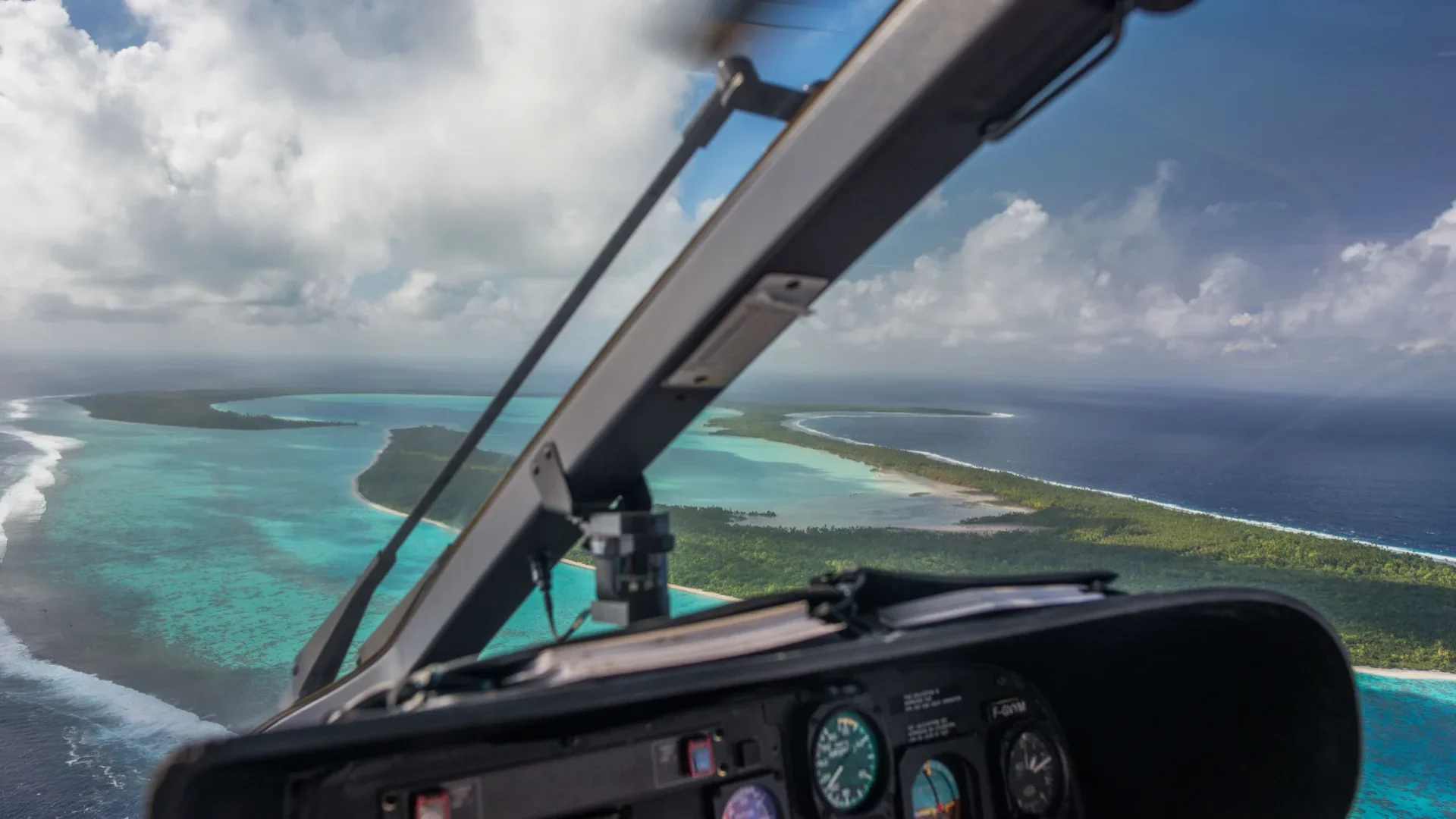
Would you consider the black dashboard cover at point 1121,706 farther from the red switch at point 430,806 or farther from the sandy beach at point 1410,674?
the sandy beach at point 1410,674

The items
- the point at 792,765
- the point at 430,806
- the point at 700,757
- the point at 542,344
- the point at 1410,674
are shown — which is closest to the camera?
the point at 430,806

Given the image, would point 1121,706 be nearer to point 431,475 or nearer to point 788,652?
point 788,652

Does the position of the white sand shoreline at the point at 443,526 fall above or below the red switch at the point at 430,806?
above

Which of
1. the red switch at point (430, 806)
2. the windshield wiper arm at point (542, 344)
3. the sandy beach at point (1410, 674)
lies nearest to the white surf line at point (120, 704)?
the windshield wiper arm at point (542, 344)

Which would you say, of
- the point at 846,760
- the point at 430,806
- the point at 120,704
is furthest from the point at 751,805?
the point at 120,704

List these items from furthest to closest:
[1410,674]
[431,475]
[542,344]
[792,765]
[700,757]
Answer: [1410,674] < [431,475] < [542,344] < [792,765] < [700,757]

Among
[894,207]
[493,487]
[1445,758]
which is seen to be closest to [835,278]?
[894,207]

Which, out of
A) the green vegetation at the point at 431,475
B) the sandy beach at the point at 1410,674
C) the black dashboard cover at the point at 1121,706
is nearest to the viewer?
the black dashboard cover at the point at 1121,706
